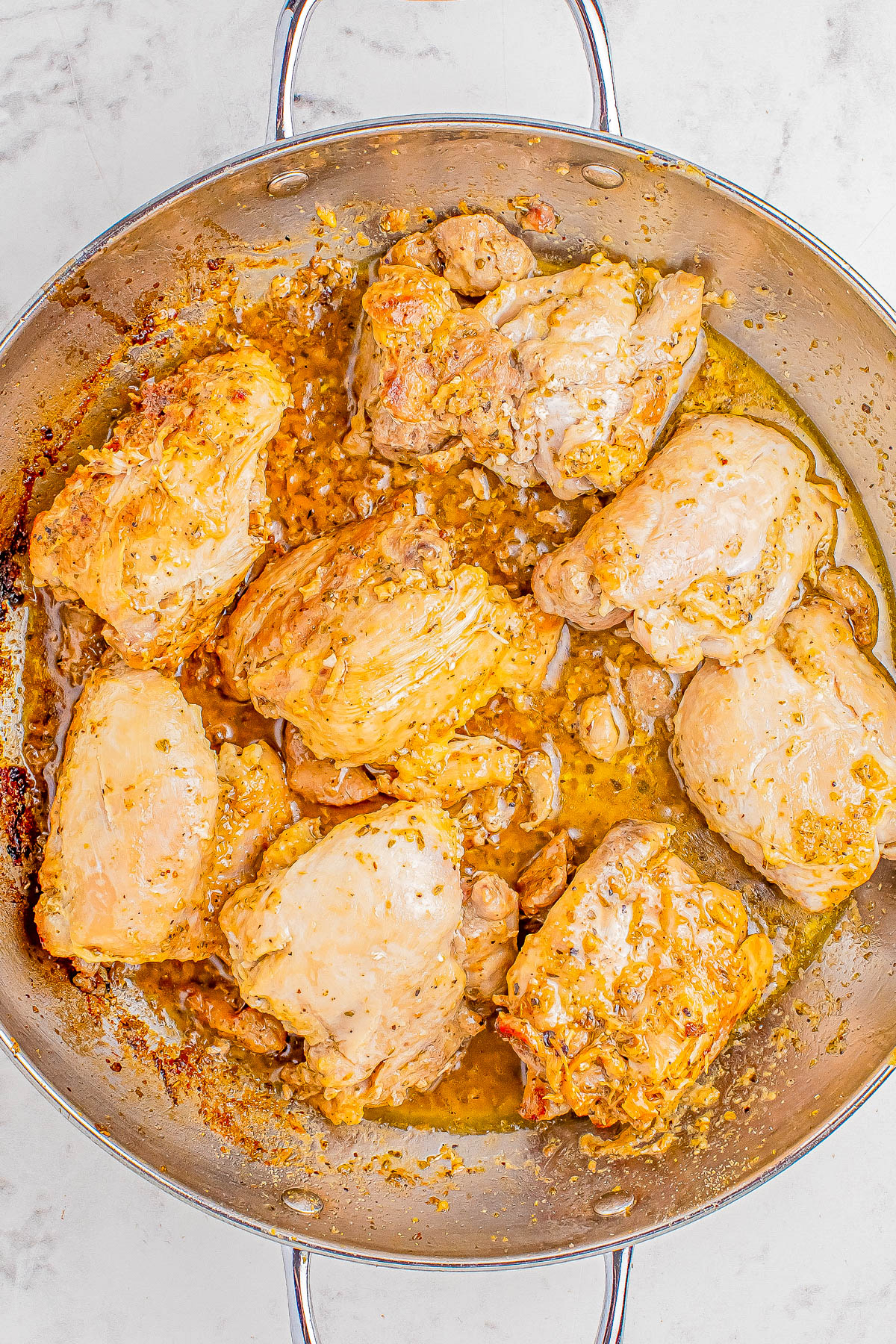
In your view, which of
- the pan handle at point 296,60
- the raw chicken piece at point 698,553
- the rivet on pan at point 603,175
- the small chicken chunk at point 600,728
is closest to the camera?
the pan handle at point 296,60

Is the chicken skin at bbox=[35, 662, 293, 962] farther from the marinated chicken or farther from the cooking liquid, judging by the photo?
the marinated chicken

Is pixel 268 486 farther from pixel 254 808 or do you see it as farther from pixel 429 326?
pixel 254 808

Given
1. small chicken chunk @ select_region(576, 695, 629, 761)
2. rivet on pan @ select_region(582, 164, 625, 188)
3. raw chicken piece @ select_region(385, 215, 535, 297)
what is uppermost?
rivet on pan @ select_region(582, 164, 625, 188)

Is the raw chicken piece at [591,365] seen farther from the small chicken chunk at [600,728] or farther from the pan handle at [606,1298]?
the pan handle at [606,1298]

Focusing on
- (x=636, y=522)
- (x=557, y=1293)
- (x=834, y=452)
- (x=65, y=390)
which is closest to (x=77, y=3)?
(x=65, y=390)

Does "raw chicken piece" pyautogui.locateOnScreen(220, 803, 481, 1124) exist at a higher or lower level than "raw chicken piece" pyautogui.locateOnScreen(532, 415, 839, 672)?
lower

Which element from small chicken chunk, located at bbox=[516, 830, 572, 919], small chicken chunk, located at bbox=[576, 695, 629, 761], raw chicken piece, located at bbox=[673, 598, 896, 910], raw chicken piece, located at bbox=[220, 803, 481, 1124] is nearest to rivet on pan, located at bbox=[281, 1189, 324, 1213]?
raw chicken piece, located at bbox=[220, 803, 481, 1124]

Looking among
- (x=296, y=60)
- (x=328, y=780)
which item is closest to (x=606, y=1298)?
(x=328, y=780)

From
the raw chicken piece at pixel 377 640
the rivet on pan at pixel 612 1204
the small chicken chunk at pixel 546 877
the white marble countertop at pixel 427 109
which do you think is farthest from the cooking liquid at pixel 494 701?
the white marble countertop at pixel 427 109
